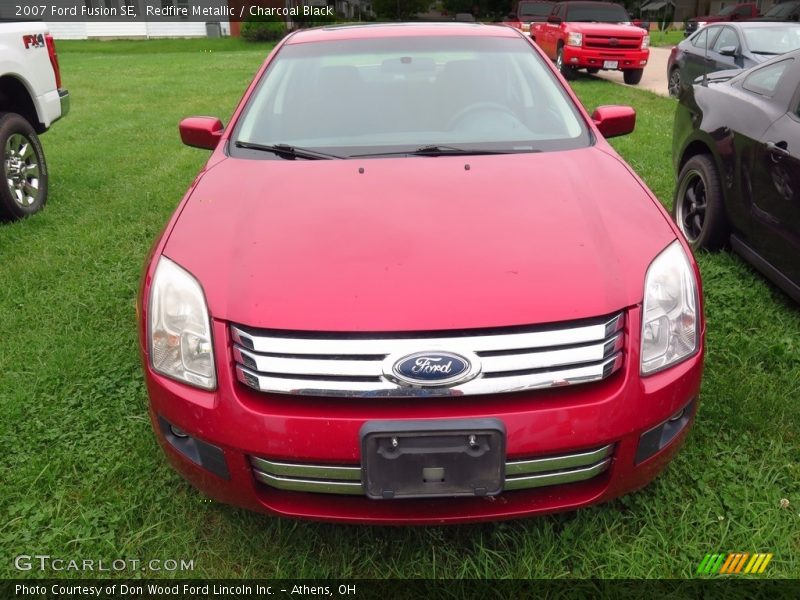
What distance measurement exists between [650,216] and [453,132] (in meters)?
0.97

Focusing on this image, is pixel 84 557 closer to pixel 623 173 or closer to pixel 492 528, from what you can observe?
pixel 492 528

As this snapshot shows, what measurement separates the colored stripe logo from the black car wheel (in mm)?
10331

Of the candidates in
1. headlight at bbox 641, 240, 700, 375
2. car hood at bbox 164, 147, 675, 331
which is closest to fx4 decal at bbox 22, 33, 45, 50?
car hood at bbox 164, 147, 675, 331

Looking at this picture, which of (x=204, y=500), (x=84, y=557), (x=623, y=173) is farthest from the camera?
(x=623, y=173)

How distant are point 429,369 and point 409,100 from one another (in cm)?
168

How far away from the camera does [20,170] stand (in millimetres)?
5270

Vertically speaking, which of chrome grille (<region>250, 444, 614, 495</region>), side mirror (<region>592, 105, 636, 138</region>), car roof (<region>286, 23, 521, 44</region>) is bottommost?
chrome grille (<region>250, 444, 614, 495</region>)

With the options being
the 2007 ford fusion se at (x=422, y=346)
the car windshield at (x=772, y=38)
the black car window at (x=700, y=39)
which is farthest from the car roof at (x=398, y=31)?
the black car window at (x=700, y=39)

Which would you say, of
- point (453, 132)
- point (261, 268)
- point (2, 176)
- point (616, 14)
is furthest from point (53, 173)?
point (616, 14)

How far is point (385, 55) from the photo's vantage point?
10.7 ft

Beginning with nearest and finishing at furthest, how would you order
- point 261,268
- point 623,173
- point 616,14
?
point 261,268 → point 623,173 → point 616,14

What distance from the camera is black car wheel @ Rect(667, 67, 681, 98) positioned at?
11031 millimetres

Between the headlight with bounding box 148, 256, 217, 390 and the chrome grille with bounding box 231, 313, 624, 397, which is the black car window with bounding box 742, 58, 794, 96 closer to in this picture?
the chrome grille with bounding box 231, 313, 624, 397

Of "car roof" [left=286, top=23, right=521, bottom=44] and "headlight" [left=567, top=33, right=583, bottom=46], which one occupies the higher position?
"car roof" [left=286, top=23, right=521, bottom=44]
